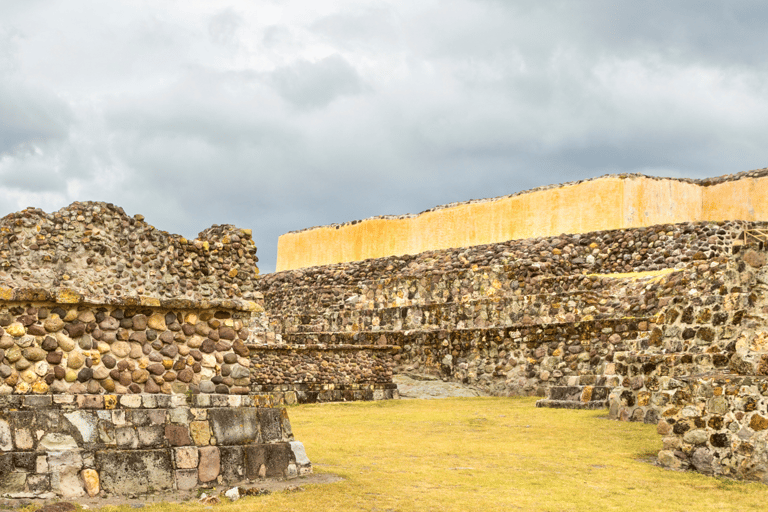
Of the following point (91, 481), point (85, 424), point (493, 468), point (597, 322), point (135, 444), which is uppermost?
point (597, 322)

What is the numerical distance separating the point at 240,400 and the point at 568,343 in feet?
29.3

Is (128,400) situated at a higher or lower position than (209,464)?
higher

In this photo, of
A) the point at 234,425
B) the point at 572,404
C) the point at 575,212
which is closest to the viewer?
the point at 234,425

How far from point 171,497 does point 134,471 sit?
11.0 inches

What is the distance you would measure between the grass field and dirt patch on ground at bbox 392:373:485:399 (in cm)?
369

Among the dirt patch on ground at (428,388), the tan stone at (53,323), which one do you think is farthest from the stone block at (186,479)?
the dirt patch on ground at (428,388)

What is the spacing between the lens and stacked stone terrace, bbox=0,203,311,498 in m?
4.70

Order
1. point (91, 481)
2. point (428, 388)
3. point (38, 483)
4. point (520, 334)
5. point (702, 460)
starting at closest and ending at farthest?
point (38, 483)
point (91, 481)
point (702, 460)
point (520, 334)
point (428, 388)

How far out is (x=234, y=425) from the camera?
17.8 ft

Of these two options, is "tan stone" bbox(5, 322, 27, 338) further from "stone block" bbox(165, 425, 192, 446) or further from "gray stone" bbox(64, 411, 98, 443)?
"stone block" bbox(165, 425, 192, 446)

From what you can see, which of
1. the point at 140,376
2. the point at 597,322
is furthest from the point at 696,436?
the point at 597,322

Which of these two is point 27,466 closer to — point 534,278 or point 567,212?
point 534,278

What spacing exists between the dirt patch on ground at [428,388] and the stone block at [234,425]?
8505mm

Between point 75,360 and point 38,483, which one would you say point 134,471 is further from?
point 75,360
